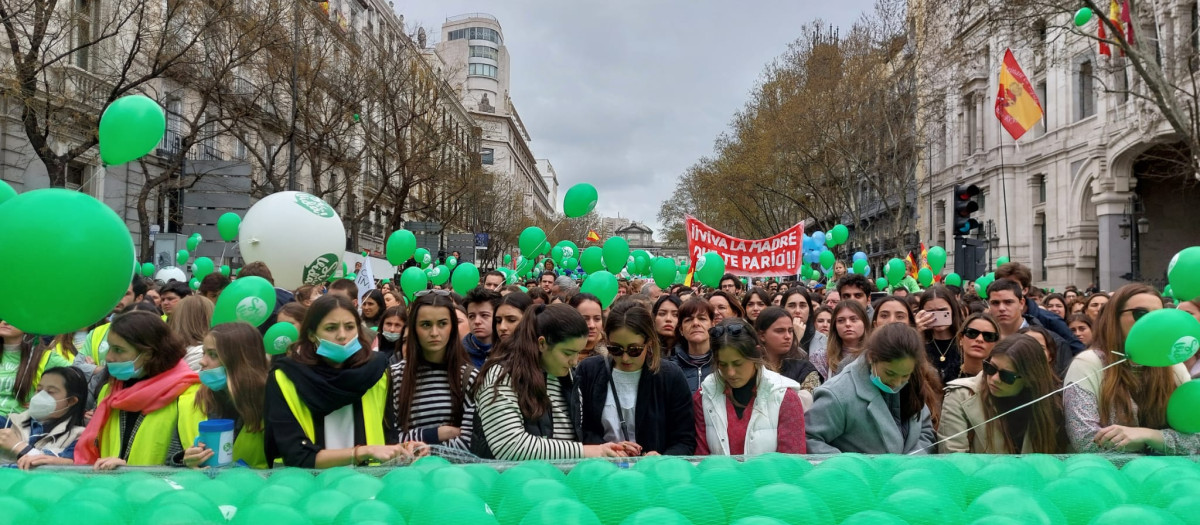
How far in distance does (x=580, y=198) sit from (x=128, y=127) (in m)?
5.49

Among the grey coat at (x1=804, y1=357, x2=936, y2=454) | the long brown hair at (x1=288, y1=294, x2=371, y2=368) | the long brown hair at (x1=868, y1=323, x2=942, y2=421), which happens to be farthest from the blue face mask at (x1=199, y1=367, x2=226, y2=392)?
the long brown hair at (x1=868, y1=323, x2=942, y2=421)

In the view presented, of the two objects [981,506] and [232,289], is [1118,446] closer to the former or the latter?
[981,506]

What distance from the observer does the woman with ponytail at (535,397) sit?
3.45 m

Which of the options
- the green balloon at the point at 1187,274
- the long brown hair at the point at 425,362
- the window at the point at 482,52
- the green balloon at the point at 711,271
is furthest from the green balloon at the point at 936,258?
the window at the point at 482,52

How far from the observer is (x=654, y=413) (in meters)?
3.86

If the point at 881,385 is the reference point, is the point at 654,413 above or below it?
below

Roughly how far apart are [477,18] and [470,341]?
351 feet

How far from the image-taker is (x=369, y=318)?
754 cm

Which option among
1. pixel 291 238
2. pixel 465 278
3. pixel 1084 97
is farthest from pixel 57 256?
pixel 1084 97

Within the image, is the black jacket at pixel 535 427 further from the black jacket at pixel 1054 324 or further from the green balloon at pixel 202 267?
the green balloon at pixel 202 267

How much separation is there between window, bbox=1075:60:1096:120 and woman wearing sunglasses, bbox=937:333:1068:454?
29.3 metres

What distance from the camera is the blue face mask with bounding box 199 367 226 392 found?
3.40 meters

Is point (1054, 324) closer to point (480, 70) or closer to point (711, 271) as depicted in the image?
point (711, 271)

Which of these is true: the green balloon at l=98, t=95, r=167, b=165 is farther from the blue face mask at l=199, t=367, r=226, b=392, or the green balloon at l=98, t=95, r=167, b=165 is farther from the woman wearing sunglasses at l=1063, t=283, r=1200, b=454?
the woman wearing sunglasses at l=1063, t=283, r=1200, b=454
